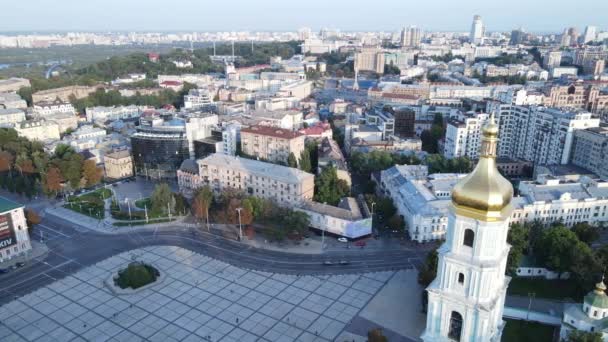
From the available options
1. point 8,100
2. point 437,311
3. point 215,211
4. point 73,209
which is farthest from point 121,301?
point 8,100

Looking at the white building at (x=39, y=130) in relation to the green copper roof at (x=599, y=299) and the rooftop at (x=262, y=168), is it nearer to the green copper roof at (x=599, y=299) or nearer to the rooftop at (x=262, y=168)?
the rooftop at (x=262, y=168)

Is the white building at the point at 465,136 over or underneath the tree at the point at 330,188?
over

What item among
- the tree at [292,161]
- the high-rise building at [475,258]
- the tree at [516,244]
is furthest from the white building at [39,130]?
the high-rise building at [475,258]

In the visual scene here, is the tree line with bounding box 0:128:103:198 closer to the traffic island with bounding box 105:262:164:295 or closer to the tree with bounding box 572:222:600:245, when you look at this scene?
the traffic island with bounding box 105:262:164:295

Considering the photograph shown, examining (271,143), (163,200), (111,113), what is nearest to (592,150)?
(271,143)

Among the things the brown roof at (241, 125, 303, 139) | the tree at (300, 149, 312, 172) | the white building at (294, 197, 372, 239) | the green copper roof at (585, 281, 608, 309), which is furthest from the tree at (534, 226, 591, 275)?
the brown roof at (241, 125, 303, 139)

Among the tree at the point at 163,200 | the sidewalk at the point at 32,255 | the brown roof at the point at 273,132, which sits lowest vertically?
the sidewalk at the point at 32,255
